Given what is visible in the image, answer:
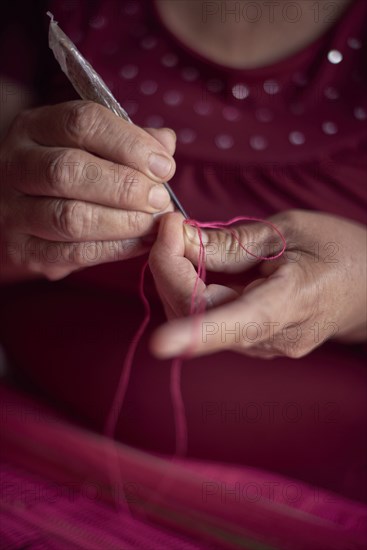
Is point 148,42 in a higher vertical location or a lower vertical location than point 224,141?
higher

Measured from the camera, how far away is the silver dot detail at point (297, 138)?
84 cm

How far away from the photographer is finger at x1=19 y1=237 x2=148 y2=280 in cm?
67

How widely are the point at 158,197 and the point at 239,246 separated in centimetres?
11

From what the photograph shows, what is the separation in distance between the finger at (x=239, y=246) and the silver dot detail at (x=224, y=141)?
24cm

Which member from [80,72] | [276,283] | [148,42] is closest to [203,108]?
[148,42]

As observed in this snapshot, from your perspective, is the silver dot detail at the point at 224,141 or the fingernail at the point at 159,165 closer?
the fingernail at the point at 159,165

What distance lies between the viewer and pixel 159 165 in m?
0.61

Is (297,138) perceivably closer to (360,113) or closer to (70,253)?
(360,113)

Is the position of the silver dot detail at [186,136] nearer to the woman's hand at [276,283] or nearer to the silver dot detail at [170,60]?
the silver dot detail at [170,60]

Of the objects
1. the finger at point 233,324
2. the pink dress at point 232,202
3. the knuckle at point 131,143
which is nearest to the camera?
the finger at point 233,324

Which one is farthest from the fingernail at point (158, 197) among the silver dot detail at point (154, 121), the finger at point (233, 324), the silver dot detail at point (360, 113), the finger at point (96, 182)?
the silver dot detail at point (360, 113)

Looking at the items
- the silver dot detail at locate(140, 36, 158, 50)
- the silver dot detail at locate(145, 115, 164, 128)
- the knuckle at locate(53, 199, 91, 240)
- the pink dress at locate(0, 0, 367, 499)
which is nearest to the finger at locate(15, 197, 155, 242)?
the knuckle at locate(53, 199, 91, 240)

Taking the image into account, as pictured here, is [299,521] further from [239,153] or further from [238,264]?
[239,153]

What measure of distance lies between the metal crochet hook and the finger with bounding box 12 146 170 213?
50 mm
